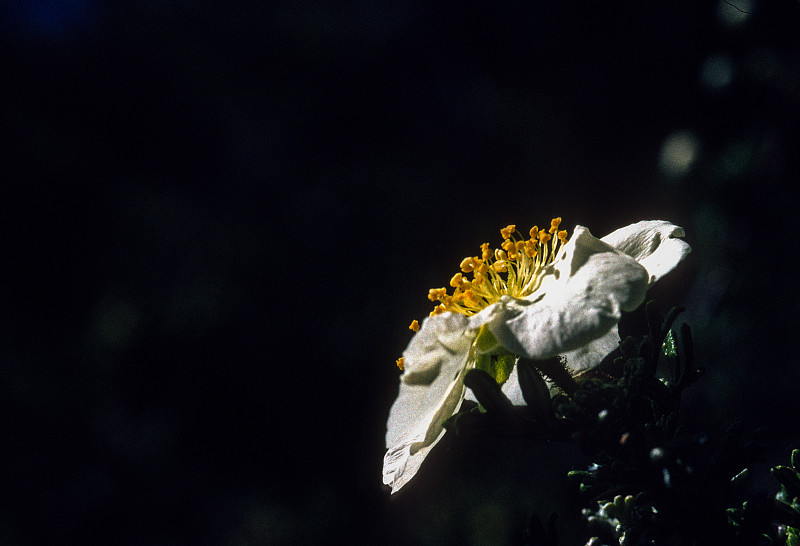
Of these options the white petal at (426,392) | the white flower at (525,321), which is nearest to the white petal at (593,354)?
the white flower at (525,321)

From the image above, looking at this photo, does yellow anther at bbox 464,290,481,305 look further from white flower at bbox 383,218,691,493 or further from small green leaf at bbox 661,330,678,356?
small green leaf at bbox 661,330,678,356

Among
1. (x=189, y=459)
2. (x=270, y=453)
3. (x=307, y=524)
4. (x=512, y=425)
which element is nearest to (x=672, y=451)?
(x=512, y=425)

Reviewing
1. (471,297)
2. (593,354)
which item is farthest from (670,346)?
(471,297)

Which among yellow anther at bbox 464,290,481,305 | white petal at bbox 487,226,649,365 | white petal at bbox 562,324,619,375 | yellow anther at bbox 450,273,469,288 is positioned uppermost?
yellow anther at bbox 450,273,469,288

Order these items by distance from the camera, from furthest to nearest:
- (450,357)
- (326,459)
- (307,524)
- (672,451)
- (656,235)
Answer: (326,459) → (307,524) → (656,235) → (450,357) → (672,451)

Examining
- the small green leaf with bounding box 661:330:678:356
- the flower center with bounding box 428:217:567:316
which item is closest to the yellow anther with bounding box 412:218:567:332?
the flower center with bounding box 428:217:567:316

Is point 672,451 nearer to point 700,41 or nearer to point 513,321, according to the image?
point 513,321

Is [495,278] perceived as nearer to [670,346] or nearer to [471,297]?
[471,297]
